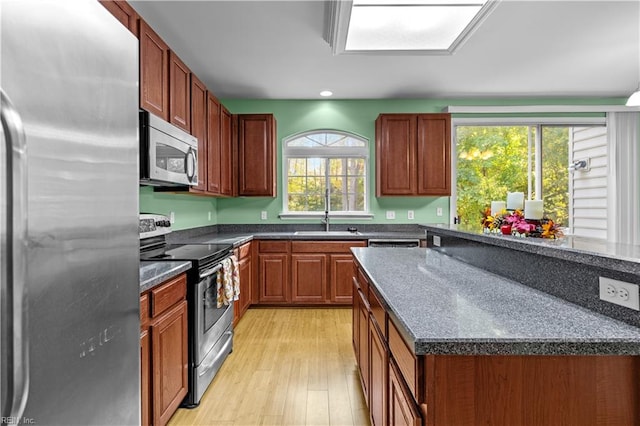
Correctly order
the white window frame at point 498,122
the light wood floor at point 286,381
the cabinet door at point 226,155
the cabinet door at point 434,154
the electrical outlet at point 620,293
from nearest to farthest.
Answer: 1. the electrical outlet at point 620,293
2. the light wood floor at point 286,381
3. the cabinet door at point 226,155
4. the cabinet door at point 434,154
5. the white window frame at point 498,122

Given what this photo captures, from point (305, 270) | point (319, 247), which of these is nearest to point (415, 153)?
point (319, 247)

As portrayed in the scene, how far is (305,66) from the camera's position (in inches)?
142

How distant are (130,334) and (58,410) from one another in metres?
0.31

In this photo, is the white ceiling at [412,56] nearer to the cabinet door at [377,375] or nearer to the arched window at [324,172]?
the arched window at [324,172]

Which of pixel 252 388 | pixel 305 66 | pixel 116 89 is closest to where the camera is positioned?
pixel 116 89

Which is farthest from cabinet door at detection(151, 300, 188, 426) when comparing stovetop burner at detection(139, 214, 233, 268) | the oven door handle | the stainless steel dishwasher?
the stainless steel dishwasher

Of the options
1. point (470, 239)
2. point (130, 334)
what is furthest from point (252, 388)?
point (470, 239)

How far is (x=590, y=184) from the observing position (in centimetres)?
489

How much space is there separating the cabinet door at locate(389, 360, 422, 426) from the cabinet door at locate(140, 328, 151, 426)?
1077mm

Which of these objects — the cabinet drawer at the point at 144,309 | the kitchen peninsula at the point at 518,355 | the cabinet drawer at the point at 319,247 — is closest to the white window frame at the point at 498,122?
the cabinet drawer at the point at 319,247

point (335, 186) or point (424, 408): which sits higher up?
point (335, 186)

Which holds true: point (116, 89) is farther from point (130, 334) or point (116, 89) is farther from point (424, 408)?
point (424, 408)

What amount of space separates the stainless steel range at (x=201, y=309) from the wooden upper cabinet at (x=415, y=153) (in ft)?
8.07

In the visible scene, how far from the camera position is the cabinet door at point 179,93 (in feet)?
8.56
